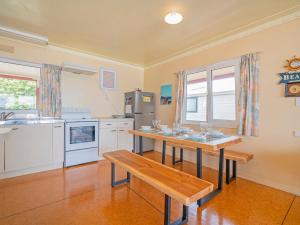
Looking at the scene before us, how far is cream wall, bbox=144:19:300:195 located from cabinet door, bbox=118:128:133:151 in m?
2.42

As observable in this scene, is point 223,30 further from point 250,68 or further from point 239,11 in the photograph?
point 250,68

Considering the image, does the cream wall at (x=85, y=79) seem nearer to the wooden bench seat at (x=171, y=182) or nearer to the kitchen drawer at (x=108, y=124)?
the kitchen drawer at (x=108, y=124)

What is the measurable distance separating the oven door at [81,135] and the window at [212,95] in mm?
2167

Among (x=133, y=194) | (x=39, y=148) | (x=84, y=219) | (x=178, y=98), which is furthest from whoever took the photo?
(x=178, y=98)

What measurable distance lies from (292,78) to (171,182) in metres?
2.29

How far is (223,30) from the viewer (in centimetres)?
273

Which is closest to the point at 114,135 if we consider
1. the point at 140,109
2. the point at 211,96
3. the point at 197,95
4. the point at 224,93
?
the point at 140,109

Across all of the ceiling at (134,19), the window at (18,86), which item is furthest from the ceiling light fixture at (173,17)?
the window at (18,86)

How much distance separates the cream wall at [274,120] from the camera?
219cm

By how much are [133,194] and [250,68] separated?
2.73m

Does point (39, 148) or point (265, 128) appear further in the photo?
point (39, 148)

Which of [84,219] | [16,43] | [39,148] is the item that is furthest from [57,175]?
[16,43]

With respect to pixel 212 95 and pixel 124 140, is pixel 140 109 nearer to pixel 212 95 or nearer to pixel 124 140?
pixel 124 140

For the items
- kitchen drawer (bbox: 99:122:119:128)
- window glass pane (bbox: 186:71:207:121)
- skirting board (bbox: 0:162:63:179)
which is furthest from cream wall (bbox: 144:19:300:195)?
skirting board (bbox: 0:162:63:179)
